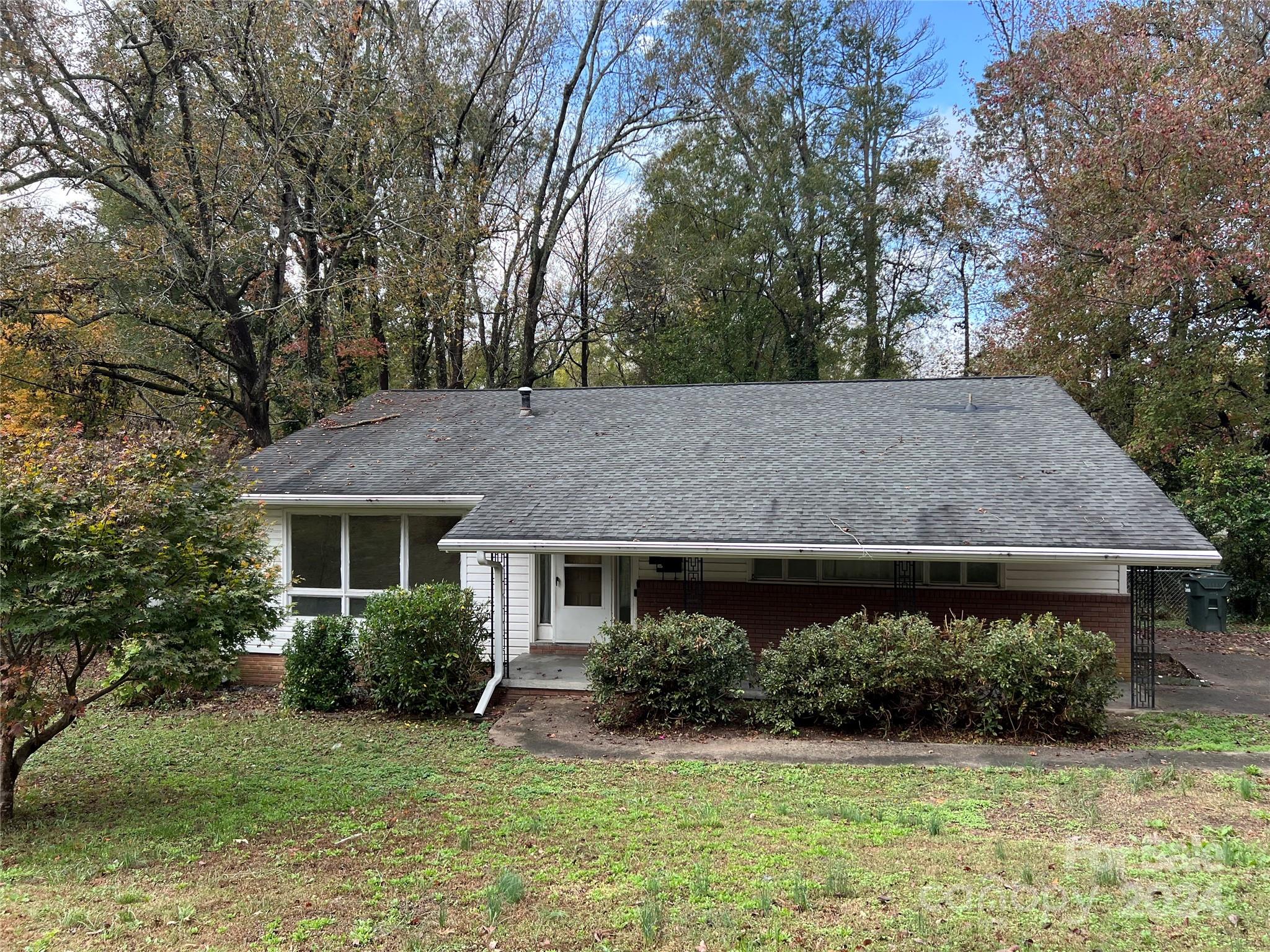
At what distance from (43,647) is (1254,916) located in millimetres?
8208

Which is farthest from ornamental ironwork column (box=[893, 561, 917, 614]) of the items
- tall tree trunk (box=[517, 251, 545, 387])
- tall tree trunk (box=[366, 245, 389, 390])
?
tall tree trunk (box=[517, 251, 545, 387])

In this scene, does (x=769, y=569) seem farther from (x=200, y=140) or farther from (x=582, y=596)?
(x=200, y=140)

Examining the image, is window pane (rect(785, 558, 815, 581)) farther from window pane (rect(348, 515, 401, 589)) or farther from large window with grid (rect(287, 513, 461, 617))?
window pane (rect(348, 515, 401, 589))

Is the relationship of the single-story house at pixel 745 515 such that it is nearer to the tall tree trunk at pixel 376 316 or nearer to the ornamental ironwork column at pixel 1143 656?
the ornamental ironwork column at pixel 1143 656

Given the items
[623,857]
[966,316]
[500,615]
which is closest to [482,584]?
[500,615]

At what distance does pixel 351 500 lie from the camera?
11258 mm

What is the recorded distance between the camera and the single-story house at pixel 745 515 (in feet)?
30.2

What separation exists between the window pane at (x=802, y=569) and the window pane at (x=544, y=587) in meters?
3.59

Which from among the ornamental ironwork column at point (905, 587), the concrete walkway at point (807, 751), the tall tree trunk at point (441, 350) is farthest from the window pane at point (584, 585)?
the tall tree trunk at point (441, 350)

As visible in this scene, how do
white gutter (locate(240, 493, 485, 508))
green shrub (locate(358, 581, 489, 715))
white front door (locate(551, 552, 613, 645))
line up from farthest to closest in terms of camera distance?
white front door (locate(551, 552, 613, 645))
white gutter (locate(240, 493, 485, 508))
green shrub (locate(358, 581, 489, 715))

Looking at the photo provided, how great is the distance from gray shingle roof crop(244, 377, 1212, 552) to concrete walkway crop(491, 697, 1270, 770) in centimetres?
215

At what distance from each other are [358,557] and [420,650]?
108 inches

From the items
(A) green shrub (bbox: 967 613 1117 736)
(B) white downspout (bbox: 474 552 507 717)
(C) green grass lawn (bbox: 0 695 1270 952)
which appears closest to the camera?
(C) green grass lawn (bbox: 0 695 1270 952)

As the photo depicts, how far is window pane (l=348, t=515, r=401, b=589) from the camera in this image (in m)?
11.8
